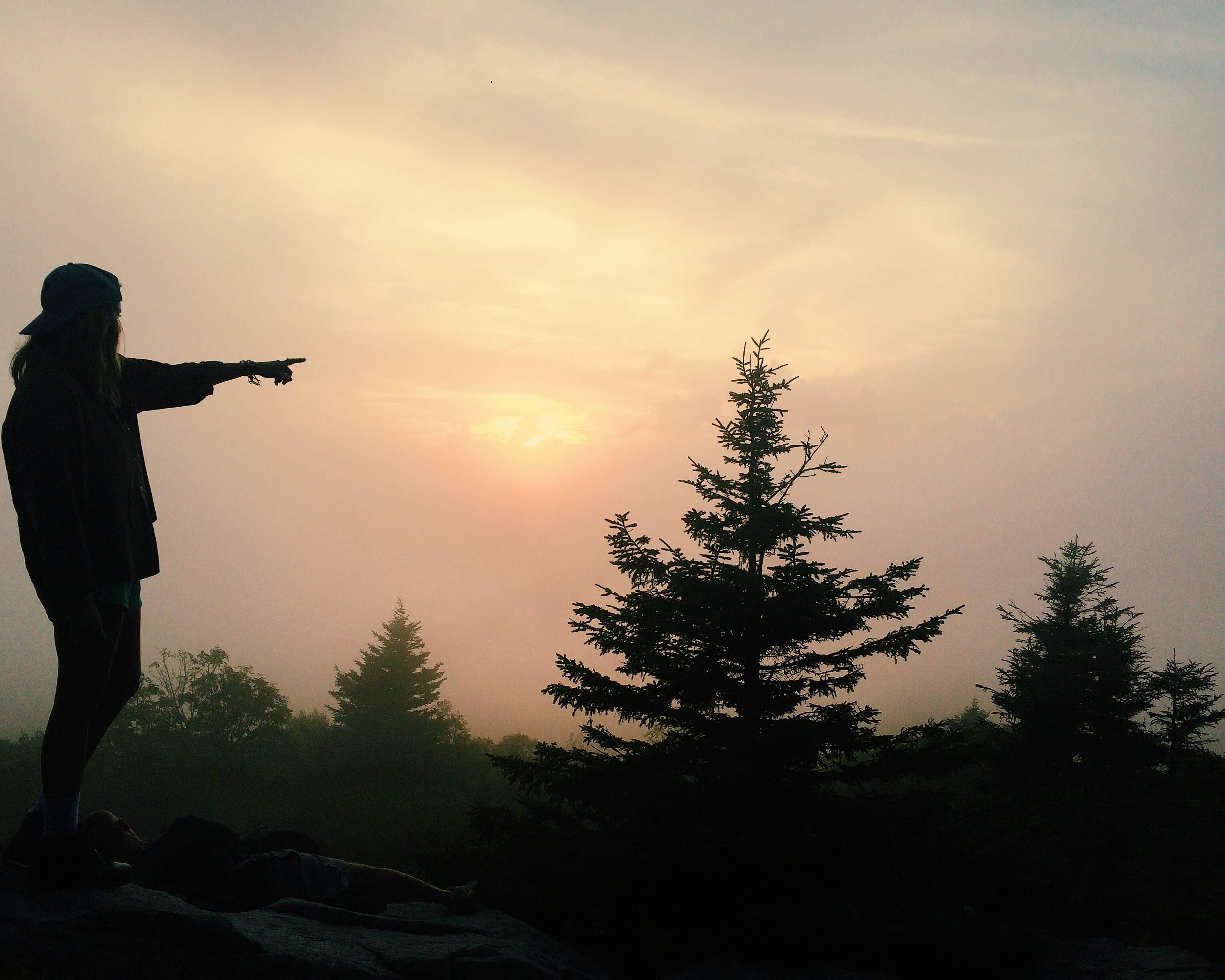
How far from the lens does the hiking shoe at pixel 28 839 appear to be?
4164mm

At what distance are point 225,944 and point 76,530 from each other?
2.35 metres

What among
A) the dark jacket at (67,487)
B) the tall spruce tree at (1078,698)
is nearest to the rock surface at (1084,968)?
the dark jacket at (67,487)

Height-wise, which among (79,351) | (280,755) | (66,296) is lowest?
(280,755)

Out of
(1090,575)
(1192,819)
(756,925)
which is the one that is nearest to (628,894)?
(756,925)

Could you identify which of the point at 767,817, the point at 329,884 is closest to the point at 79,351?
the point at 329,884

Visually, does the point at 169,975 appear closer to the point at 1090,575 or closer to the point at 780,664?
the point at 780,664

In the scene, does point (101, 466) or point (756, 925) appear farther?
point (756, 925)

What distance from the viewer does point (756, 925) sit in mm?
7867

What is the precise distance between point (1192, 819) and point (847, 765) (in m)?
11.3

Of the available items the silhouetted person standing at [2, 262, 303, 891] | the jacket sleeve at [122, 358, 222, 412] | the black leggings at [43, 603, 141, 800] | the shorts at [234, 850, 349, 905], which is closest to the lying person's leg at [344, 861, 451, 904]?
the shorts at [234, 850, 349, 905]

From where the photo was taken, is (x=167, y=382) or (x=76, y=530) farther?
(x=167, y=382)

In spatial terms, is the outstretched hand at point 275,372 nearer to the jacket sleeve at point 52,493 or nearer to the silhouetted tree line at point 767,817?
the jacket sleeve at point 52,493

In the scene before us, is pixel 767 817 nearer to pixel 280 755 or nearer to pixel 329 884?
pixel 329 884

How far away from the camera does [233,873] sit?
602cm
